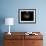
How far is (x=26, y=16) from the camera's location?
432cm

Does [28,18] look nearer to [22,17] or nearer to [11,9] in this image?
[22,17]

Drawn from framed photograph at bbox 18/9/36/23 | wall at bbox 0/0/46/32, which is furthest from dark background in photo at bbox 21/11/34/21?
wall at bbox 0/0/46/32

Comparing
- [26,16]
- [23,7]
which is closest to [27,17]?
[26,16]

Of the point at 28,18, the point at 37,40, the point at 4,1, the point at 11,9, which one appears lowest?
the point at 37,40

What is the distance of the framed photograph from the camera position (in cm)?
429

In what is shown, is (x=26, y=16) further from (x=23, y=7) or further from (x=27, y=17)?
(x=23, y=7)

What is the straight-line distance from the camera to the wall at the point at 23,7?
429 cm

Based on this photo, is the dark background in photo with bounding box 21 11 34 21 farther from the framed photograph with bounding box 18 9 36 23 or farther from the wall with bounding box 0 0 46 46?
the wall with bounding box 0 0 46 46

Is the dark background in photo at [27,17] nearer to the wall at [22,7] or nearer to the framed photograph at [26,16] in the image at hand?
the framed photograph at [26,16]

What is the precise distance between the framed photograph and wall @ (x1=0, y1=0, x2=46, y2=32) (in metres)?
0.11

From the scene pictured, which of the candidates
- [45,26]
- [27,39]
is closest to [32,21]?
[45,26]

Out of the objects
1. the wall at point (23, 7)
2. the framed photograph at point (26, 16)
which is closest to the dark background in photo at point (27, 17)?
the framed photograph at point (26, 16)

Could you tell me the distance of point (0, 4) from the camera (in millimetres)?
4301

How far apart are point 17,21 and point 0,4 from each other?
0.84 metres
